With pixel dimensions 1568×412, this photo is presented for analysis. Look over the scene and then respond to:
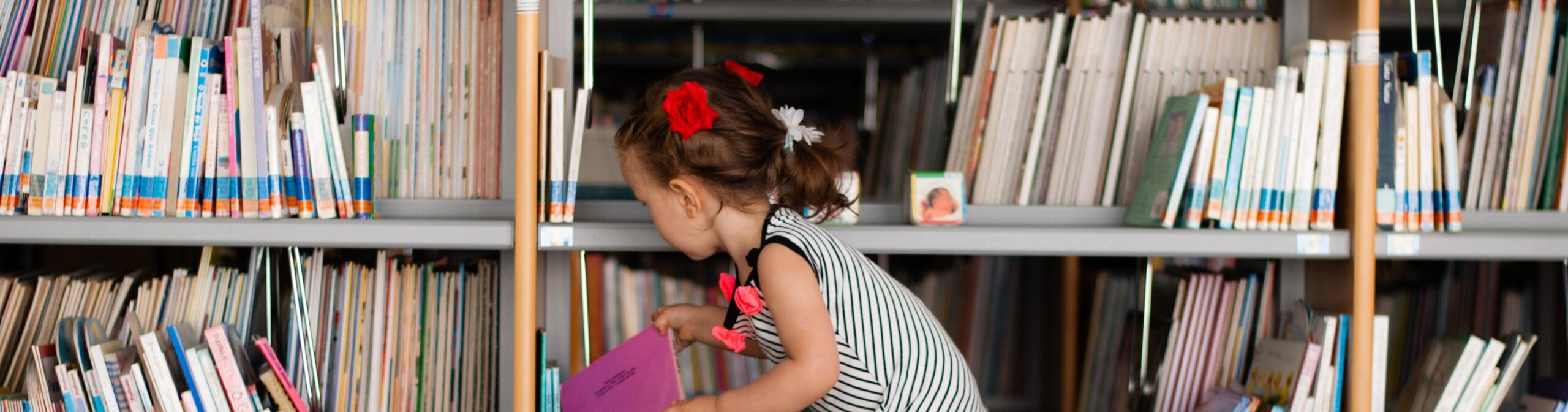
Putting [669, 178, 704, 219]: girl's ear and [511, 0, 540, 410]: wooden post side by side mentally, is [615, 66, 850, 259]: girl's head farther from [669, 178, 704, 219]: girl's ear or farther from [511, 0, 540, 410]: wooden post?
[511, 0, 540, 410]: wooden post

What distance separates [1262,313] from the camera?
5.20ft

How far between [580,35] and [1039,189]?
4.85ft

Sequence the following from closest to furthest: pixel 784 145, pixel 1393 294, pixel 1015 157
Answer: pixel 784 145 → pixel 1015 157 → pixel 1393 294

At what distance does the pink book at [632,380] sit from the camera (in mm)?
1293

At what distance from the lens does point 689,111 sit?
1.19 m

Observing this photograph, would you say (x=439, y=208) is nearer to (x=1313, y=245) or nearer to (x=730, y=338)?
(x=730, y=338)

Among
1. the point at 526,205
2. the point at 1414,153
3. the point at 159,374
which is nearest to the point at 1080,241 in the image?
the point at 1414,153

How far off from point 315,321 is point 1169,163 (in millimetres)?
1257

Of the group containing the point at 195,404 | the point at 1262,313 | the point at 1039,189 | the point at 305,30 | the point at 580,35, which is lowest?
the point at 195,404

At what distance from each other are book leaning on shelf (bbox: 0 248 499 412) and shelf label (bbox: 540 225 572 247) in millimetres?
245

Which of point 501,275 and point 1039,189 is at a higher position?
point 1039,189

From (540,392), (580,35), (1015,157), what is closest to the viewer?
(540,392)

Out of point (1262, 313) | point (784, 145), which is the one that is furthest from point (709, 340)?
point (1262, 313)

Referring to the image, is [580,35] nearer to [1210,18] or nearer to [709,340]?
[709,340]
